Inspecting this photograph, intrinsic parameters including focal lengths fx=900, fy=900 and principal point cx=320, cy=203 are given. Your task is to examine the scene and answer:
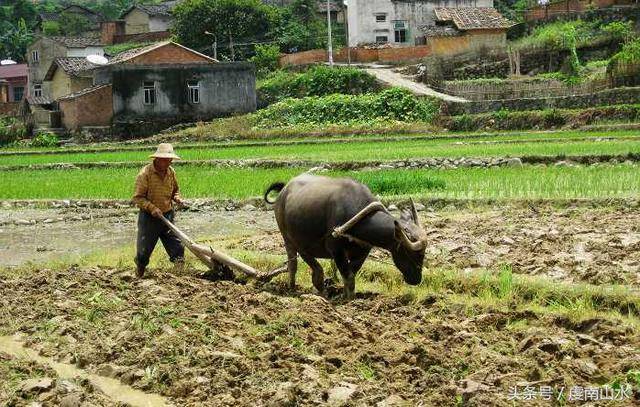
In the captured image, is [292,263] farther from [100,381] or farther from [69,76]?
[69,76]

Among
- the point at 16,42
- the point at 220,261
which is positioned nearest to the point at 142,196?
the point at 220,261

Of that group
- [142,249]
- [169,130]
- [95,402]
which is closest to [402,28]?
[169,130]

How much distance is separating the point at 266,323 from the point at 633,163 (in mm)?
12143

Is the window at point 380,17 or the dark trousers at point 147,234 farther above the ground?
the window at point 380,17

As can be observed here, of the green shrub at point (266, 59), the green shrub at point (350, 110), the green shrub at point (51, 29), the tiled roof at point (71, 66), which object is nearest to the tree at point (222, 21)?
the green shrub at point (266, 59)

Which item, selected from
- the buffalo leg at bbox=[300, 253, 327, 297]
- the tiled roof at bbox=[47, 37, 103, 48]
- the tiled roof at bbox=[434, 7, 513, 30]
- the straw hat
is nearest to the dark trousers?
the straw hat

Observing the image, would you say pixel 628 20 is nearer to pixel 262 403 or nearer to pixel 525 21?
pixel 525 21

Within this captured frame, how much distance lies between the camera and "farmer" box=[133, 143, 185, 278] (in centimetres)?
965

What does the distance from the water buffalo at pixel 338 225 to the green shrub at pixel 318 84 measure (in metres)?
31.0

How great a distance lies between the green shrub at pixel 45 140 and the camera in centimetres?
3781

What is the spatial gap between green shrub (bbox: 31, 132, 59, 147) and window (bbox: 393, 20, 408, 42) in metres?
19.6

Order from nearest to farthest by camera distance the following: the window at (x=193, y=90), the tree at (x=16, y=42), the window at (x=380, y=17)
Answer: the window at (x=193, y=90) < the window at (x=380, y=17) < the tree at (x=16, y=42)

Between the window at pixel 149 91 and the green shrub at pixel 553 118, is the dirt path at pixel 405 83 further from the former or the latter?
the window at pixel 149 91

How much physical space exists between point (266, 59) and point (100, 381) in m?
40.6
